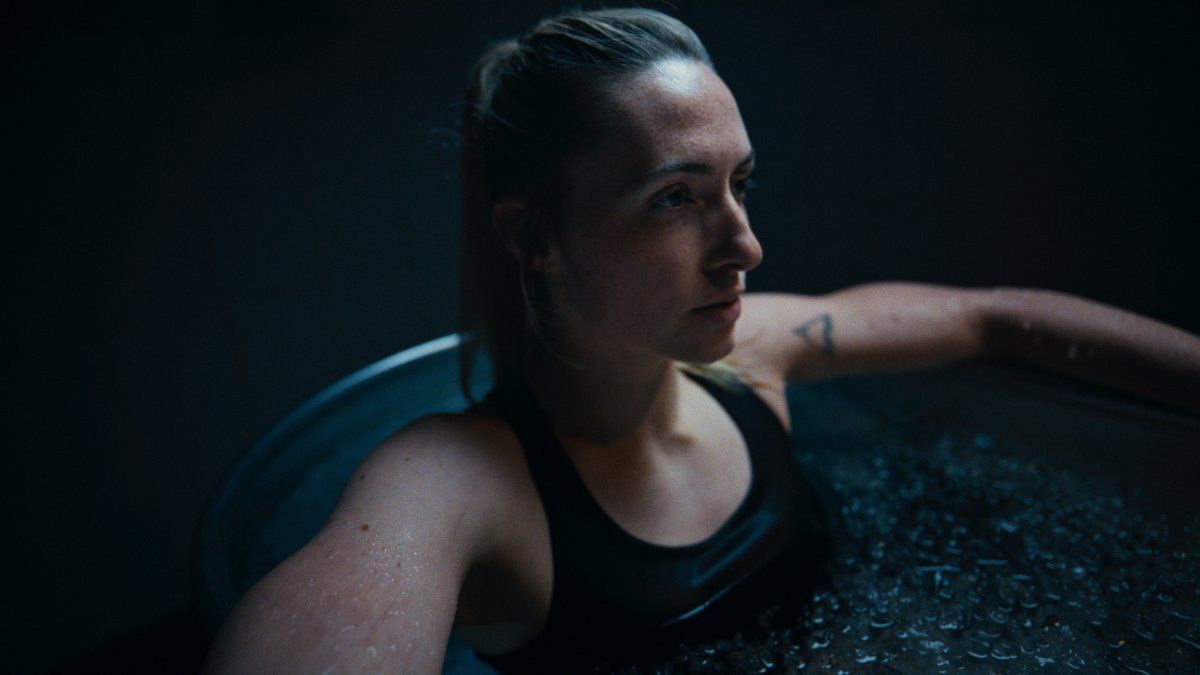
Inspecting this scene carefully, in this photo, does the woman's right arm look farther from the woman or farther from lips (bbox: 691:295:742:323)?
lips (bbox: 691:295:742:323)

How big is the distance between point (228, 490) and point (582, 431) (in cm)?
40

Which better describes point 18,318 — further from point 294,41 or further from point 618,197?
point 618,197

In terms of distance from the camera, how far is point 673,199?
64cm

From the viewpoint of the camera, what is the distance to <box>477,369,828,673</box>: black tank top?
69 cm

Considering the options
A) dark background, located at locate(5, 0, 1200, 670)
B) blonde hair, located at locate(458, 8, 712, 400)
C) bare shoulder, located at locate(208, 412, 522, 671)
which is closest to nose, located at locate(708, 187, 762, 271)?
blonde hair, located at locate(458, 8, 712, 400)

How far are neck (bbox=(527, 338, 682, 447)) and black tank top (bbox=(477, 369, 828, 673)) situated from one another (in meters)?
0.02

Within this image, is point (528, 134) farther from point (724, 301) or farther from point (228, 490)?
point (228, 490)

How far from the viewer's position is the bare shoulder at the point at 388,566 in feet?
1.57

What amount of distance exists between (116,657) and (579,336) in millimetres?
978

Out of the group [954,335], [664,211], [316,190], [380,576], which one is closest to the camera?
[380,576]

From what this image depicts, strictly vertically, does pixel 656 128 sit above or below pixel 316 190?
above

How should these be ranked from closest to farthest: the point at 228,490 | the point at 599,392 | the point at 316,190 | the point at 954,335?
the point at 599,392
the point at 228,490
the point at 954,335
the point at 316,190

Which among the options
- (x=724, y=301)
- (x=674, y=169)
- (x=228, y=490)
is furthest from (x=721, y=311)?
(x=228, y=490)

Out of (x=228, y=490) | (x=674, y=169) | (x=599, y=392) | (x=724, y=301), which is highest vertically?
(x=674, y=169)
